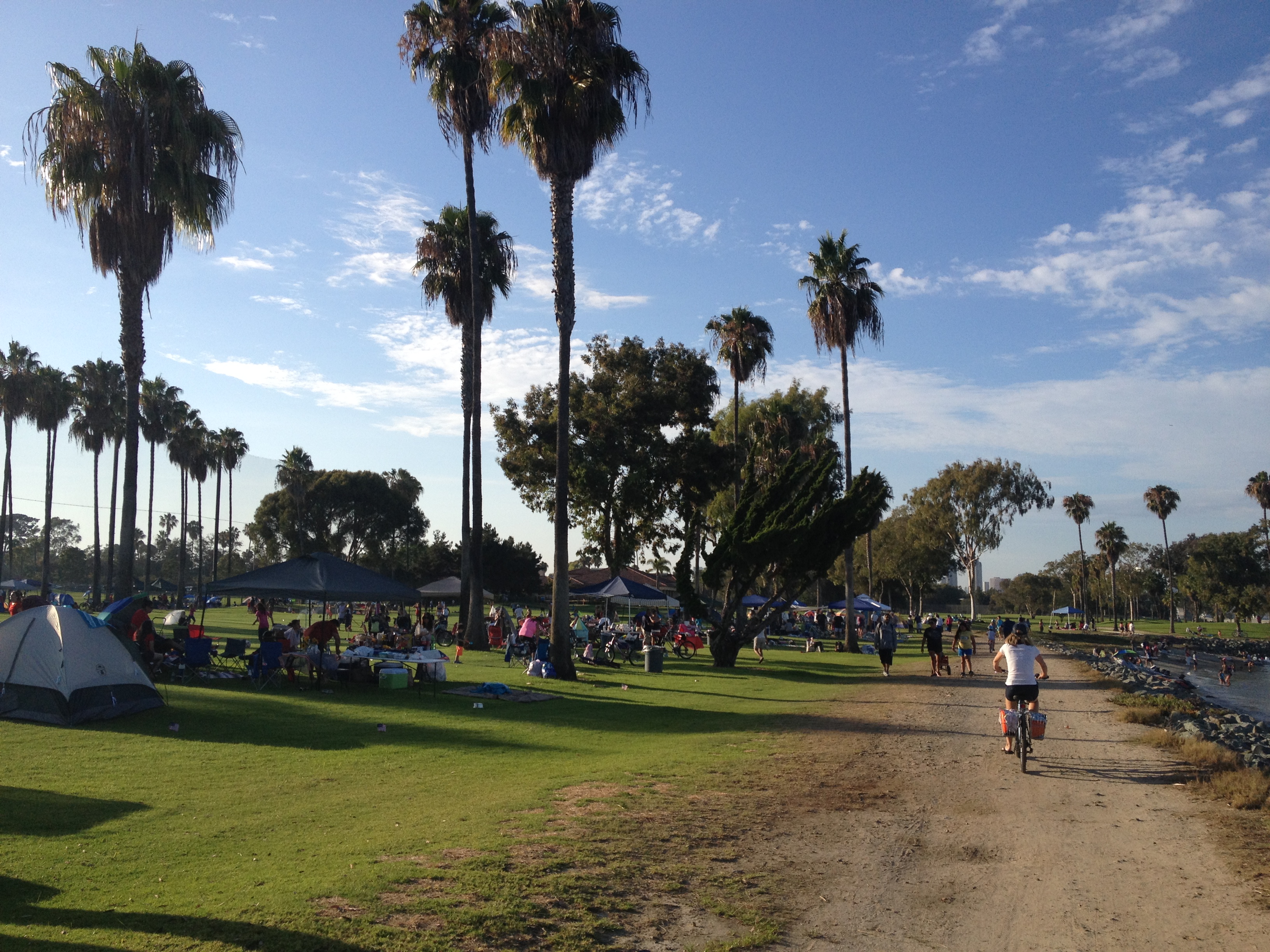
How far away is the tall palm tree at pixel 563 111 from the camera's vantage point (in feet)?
60.1

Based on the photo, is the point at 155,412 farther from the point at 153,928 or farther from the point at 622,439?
the point at 153,928

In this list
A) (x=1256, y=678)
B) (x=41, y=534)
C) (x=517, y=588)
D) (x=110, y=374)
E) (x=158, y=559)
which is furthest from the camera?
(x=41, y=534)

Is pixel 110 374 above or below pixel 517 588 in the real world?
above

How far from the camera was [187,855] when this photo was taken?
6207 millimetres

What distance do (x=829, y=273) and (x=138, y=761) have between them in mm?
29659

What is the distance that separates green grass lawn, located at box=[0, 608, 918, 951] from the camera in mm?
4949

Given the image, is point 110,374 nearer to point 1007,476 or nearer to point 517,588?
point 517,588

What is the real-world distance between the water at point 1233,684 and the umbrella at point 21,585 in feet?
219

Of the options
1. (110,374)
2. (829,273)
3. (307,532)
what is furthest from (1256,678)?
(307,532)

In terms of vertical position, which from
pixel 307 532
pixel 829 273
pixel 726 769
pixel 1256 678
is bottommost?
pixel 1256 678

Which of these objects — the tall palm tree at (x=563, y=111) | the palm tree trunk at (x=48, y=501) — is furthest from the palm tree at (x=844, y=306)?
the palm tree trunk at (x=48, y=501)

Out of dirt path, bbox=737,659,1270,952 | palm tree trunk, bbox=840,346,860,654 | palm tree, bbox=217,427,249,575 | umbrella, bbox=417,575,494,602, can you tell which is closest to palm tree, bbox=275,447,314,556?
palm tree, bbox=217,427,249,575

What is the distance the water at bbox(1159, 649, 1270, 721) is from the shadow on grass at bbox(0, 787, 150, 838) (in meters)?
25.6

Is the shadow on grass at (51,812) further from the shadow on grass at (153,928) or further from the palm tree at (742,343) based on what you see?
the palm tree at (742,343)
